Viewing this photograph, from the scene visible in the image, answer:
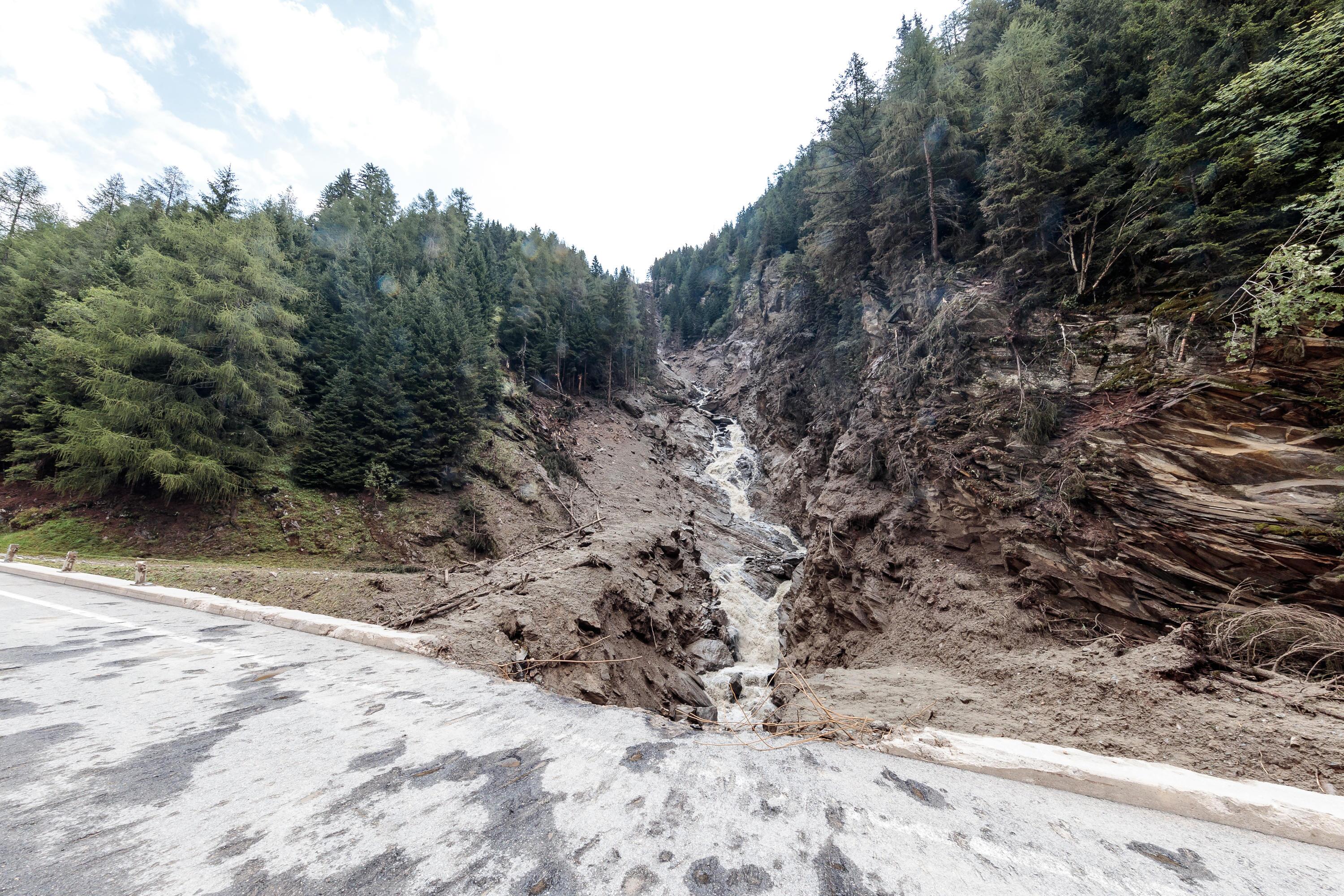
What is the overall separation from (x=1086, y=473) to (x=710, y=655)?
931cm

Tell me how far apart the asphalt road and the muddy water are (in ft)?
8.18

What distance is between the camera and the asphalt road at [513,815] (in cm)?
171

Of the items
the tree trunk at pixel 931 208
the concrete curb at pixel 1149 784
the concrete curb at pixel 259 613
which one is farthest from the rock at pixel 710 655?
the tree trunk at pixel 931 208

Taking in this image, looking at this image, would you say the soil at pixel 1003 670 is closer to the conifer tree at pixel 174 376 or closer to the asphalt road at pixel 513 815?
the asphalt road at pixel 513 815

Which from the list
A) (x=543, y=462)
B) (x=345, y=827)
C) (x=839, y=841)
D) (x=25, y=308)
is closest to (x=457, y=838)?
(x=345, y=827)

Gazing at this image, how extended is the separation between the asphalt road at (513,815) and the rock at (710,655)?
846cm

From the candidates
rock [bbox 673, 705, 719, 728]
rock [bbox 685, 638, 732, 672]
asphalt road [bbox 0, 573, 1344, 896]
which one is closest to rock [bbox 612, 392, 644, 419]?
rock [bbox 685, 638, 732, 672]

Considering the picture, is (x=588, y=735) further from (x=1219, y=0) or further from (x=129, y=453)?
(x=129, y=453)

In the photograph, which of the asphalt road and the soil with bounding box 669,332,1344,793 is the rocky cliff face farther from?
the asphalt road

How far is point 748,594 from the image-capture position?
1591 cm

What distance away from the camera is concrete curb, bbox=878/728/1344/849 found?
2.09 meters

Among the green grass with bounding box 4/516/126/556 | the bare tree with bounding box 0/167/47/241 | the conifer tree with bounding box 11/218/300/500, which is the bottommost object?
the green grass with bounding box 4/516/126/556

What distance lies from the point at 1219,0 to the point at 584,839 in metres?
16.1

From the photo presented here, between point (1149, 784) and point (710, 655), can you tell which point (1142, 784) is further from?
point (710, 655)
